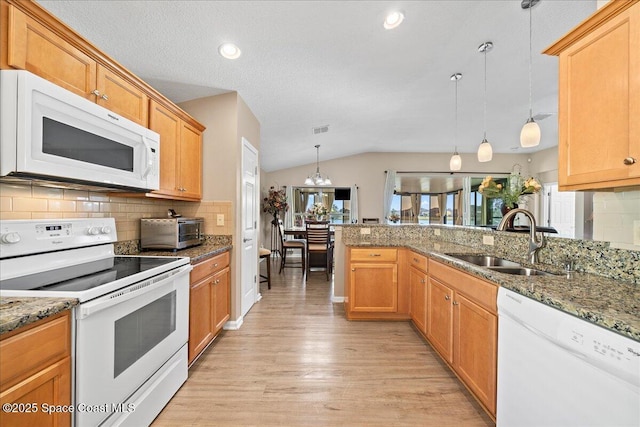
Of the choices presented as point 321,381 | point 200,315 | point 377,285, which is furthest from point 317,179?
point 321,381

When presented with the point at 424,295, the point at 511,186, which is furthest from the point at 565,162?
the point at 424,295

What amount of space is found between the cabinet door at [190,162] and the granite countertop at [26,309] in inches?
58.1

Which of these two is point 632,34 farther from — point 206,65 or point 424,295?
point 206,65

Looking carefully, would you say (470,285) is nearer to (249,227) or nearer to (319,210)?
(249,227)

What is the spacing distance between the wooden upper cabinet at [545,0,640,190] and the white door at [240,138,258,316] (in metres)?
2.60

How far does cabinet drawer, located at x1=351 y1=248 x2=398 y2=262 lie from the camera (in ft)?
9.30

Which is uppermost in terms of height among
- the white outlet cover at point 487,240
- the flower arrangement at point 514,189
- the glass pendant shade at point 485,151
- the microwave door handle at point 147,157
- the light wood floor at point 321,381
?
the glass pendant shade at point 485,151

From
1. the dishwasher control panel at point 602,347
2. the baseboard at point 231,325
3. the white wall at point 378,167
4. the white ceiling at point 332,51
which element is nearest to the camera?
the dishwasher control panel at point 602,347

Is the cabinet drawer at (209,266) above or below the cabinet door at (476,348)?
above

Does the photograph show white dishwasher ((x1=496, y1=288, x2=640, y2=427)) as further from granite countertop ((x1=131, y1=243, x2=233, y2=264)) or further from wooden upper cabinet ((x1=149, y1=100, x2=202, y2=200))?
wooden upper cabinet ((x1=149, y1=100, x2=202, y2=200))

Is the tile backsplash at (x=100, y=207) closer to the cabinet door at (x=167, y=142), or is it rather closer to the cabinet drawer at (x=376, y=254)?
the cabinet door at (x=167, y=142)

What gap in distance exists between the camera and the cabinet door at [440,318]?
6.22ft

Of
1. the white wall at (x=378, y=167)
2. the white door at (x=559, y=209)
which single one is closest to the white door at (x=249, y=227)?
the white wall at (x=378, y=167)

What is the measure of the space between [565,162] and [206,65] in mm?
2527
